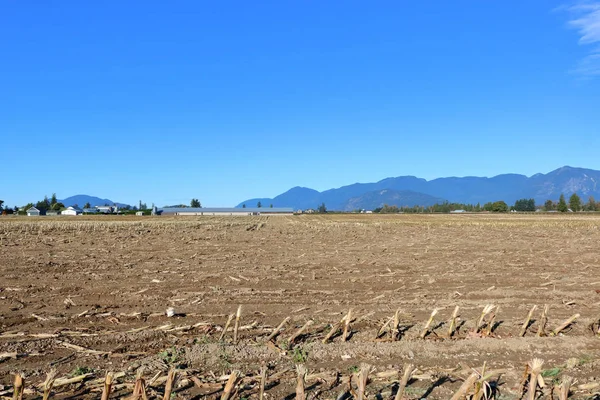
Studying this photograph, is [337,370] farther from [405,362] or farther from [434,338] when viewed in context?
[434,338]

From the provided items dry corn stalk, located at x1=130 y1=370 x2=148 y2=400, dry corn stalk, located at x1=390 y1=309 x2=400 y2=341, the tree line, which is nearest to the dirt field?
Answer: dry corn stalk, located at x1=390 y1=309 x2=400 y2=341

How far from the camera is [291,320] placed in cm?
809

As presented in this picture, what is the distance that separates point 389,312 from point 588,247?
1697 centimetres

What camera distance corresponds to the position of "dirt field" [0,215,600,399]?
18.1 feet

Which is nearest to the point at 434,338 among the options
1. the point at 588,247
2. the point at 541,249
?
the point at 541,249

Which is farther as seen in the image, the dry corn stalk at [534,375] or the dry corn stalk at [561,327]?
the dry corn stalk at [561,327]

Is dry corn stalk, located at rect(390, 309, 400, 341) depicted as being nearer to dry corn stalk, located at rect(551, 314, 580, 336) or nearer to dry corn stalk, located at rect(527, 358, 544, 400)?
dry corn stalk, located at rect(551, 314, 580, 336)

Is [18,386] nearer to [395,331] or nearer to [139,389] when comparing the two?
[139,389]

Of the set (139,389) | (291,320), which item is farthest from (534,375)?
(291,320)

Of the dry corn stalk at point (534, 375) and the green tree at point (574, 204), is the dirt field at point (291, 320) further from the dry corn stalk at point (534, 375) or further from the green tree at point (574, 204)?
the green tree at point (574, 204)

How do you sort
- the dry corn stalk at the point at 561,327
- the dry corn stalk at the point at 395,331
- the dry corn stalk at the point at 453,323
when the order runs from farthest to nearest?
1. the dry corn stalk at the point at 561,327
2. the dry corn stalk at the point at 453,323
3. the dry corn stalk at the point at 395,331

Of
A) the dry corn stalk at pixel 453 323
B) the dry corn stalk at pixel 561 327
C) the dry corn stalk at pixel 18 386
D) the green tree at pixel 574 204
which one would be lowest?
the dry corn stalk at pixel 561 327

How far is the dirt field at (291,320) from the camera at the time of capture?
552 centimetres


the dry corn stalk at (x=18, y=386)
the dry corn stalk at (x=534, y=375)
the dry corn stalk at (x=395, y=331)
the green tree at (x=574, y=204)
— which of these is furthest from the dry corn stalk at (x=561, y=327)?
the green tree at (x=574, y=204)
